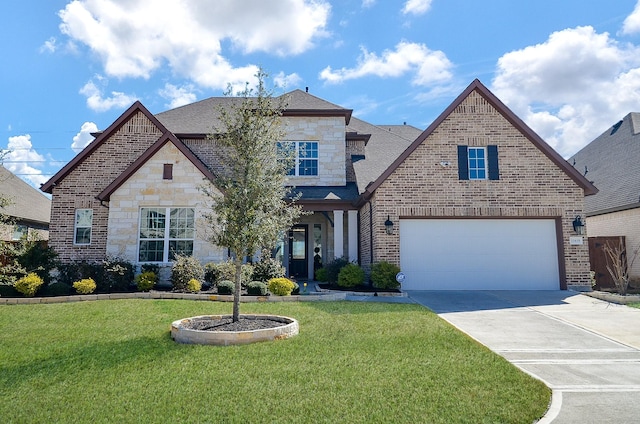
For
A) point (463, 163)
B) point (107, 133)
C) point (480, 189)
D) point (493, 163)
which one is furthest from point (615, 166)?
point (107, 133)

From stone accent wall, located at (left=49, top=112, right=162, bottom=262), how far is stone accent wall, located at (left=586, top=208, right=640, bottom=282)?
18.8 meters

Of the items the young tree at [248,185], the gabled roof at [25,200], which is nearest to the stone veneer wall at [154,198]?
the young tree at [248,185]

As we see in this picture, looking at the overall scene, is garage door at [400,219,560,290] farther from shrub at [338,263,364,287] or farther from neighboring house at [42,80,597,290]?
shrub at [338,263,364,287]

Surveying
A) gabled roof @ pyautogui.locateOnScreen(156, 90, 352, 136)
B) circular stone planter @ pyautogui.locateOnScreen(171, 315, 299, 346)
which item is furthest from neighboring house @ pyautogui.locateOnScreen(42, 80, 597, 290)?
circular stone planter @ pyautogui.locateOnScreen(171, 315, 299, 346)

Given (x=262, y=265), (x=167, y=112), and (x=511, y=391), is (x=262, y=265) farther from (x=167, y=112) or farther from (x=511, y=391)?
(x=167, y=112)

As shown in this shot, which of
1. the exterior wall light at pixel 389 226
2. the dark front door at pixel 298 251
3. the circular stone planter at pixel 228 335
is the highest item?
the exterior wall light at pixel 389 226

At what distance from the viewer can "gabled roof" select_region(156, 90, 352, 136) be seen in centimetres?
1764

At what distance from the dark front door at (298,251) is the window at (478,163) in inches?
276

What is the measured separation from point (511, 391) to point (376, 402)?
1.63m

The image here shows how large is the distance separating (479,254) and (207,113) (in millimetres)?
13514

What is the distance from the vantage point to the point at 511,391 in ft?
15.5

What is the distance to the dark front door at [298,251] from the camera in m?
17.6

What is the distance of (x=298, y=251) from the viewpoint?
58.1ft

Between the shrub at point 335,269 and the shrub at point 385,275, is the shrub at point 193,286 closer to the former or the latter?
the shrub at point 335,269
